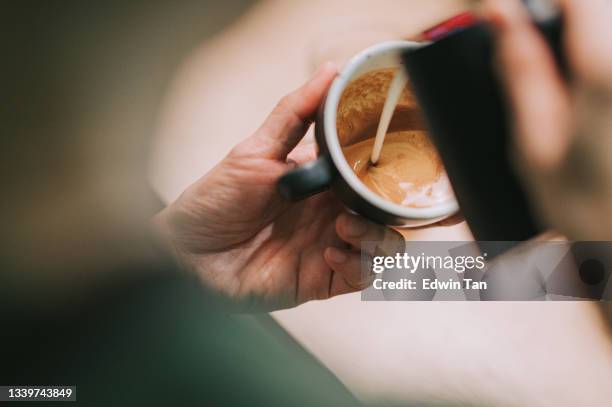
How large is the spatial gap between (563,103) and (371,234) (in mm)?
172

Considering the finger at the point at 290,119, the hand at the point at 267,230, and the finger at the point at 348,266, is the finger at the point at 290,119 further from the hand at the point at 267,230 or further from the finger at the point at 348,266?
the finger at the point at 348,266

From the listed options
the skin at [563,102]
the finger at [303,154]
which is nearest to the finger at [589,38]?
the skin at [563,102]

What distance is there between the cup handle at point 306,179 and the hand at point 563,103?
5.3 inches

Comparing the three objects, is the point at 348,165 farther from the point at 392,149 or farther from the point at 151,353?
the point at 151,353

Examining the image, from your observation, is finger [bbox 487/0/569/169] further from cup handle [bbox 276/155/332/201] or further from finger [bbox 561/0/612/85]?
cup handle [bbox 276/155/332/201]

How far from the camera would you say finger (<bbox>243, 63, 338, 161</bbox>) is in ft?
1.28

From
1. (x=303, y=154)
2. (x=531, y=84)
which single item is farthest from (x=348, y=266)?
(x=531, y=84)

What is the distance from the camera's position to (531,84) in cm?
31

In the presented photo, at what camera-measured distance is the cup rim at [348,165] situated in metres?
0.32

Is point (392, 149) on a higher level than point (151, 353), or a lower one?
higher

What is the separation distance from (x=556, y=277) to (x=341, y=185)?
21cm

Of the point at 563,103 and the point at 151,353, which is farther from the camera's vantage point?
the point at 151,353

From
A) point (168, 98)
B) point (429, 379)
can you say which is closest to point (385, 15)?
point (168, 98)

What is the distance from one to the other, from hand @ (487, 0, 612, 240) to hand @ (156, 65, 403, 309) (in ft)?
0.43
